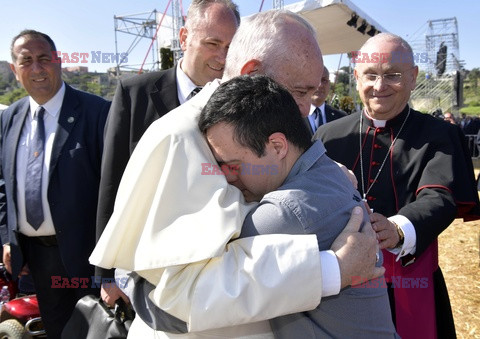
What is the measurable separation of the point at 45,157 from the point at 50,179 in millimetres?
216

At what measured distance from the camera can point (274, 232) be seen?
1238 mm

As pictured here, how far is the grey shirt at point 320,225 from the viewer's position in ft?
4.09

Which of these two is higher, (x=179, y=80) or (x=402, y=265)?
(x=179, y=80)

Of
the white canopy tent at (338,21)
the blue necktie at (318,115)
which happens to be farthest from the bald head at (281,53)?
the white canopy tent at (338,21)

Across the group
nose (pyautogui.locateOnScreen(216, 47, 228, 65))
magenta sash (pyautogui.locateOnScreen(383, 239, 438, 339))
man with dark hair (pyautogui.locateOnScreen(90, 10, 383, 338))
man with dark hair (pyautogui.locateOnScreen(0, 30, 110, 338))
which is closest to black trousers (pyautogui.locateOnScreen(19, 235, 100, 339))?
man with dark hair (pyautogui.locateOnScreen(0, 30, 110, 338))

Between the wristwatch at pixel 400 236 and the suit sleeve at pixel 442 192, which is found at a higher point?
the suit sleeve at pixel 442 192

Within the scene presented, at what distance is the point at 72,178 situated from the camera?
334 centimetres

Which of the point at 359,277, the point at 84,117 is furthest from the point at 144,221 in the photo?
the point at 84,117

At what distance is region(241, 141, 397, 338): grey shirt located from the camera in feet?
4.09

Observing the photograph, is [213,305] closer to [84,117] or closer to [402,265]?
[402,265]

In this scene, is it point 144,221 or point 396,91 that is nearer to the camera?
point 144,221

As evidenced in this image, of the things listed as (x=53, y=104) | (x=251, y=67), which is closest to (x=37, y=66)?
(x=53, y=104)

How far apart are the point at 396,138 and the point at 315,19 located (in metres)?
6.99

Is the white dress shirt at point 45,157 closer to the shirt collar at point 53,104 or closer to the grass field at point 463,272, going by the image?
the shirt collar at point 53,104
